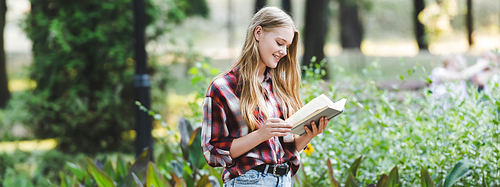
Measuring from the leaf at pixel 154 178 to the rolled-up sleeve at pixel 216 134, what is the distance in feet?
2.63

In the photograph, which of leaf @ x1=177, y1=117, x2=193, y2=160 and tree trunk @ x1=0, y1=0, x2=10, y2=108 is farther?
tree trunk @ x1=0, y1=0, x2=10, y2=108

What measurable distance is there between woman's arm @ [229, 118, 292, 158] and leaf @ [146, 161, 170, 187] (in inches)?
34.3

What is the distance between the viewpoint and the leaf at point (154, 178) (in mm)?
2344

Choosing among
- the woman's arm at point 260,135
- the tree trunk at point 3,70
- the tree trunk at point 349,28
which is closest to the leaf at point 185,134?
the woman's arm at point 260,135

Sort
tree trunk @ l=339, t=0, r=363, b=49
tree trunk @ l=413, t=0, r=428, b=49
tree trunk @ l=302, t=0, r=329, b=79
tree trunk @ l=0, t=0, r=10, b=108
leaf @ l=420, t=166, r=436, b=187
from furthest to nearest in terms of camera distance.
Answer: tree trunk @ l=339, t=0, r=363, b=49
tree trunk @ l=413, t=0, r=428, b=49
tree trunk @ l=302, t=0, r=329, b=79
tree trunk @ l=0, t=0, r=10, b=108
leaf @ l=420, t=166, r=436, b=187

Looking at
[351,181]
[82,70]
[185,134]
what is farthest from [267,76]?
[82,70]

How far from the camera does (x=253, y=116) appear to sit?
64.4 inches

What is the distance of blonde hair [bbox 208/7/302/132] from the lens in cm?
164

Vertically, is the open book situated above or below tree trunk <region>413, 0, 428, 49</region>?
above

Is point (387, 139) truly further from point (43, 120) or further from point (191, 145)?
point (43, 120)

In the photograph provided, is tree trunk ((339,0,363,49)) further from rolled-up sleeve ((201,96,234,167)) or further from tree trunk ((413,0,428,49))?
rolled-up sleeve ((201,96,234,167))

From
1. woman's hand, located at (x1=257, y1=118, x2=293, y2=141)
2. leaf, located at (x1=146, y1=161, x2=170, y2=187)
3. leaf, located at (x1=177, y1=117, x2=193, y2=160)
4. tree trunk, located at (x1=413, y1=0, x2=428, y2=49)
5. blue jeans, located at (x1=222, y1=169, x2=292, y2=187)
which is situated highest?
woman's hand, located at (x1=257, y1=118, x2=293, y2=141)

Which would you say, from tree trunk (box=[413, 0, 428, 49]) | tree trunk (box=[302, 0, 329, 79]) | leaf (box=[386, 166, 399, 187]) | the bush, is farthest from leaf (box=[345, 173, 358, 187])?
tree trunk (box=[413, 0, 428, 49])

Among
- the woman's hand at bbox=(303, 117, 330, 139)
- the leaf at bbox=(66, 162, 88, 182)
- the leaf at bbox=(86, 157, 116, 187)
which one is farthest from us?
the leaf at bbox=(66, 162, 88, 182)
